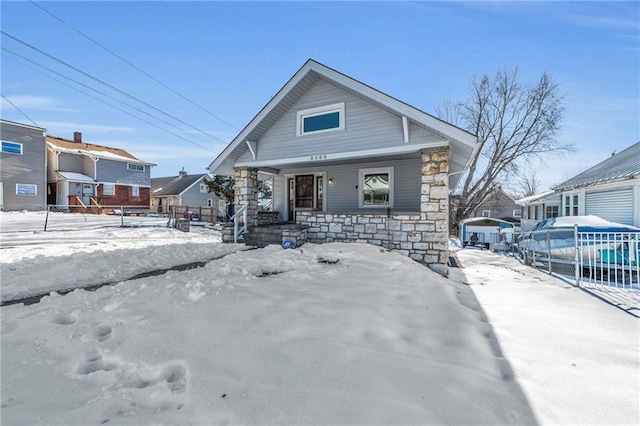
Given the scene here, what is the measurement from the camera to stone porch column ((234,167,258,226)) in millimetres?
9445

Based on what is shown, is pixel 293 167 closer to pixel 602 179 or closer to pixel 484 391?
pixel 484 391

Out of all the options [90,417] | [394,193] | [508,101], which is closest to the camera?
[90,417]

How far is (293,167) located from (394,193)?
4.14 metres

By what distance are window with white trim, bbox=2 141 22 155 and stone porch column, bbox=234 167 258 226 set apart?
21.4m

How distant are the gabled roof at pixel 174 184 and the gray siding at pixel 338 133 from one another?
2682 centimetres

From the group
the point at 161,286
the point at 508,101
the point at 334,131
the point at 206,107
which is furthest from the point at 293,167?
the point at 508,101

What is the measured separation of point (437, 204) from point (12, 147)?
92.6 feet

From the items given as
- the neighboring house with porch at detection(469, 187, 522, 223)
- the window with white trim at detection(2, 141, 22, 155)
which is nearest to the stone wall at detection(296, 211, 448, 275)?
the window with white trim at detection(2, 141, 22, 155)

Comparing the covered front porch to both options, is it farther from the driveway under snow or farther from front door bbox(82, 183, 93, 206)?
front door bbox(82, 183, 93, 206)

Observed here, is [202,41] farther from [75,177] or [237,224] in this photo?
[75,177]

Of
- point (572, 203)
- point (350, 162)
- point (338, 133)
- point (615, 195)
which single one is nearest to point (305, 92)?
point (338, 133)

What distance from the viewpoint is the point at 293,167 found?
10930 millimetres

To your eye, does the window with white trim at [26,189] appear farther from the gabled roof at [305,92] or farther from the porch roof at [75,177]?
the gabled roof at [305,92]

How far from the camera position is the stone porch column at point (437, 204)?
6.47 meters
